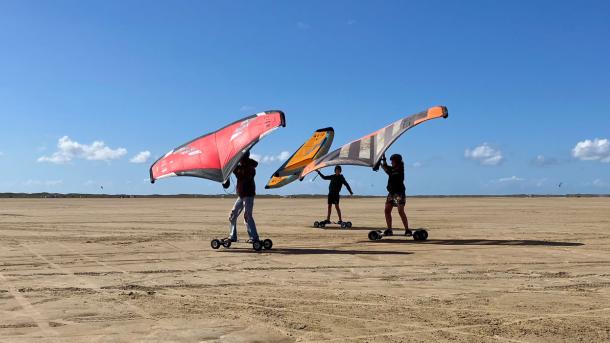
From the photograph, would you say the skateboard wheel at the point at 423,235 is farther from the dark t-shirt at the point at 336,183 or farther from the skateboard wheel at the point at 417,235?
the dark t-shirt at the point at 336,183

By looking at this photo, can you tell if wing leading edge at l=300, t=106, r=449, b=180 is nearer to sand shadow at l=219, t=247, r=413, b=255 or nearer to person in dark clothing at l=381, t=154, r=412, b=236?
person in dark clothing at l=381, t=154, r=412, b=236

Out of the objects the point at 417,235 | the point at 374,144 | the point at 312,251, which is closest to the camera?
the point at 312,251

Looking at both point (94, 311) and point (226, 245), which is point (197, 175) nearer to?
point (226, 245)

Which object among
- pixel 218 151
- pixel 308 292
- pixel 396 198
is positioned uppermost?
pixel 218 151

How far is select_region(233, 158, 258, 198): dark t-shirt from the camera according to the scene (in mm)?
11727

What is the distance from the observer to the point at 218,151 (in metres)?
11.8

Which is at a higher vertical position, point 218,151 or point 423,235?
point 218,151

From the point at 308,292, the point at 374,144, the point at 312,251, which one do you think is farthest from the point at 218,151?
the point at 308,292

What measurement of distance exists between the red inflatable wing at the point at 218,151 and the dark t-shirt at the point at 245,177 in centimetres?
39

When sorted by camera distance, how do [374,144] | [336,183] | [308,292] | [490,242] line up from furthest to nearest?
[336,183] < [374,144] < [490,242] < [308,292]

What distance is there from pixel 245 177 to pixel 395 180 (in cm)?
389

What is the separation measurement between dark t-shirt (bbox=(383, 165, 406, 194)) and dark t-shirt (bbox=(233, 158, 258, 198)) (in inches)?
140

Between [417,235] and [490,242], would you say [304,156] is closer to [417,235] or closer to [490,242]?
[417,235]

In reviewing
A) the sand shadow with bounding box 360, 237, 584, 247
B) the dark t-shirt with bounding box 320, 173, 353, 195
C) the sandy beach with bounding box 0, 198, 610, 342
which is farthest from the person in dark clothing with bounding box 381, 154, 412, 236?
the dark t-shirt with bounding box 320, 173, 353, 195
